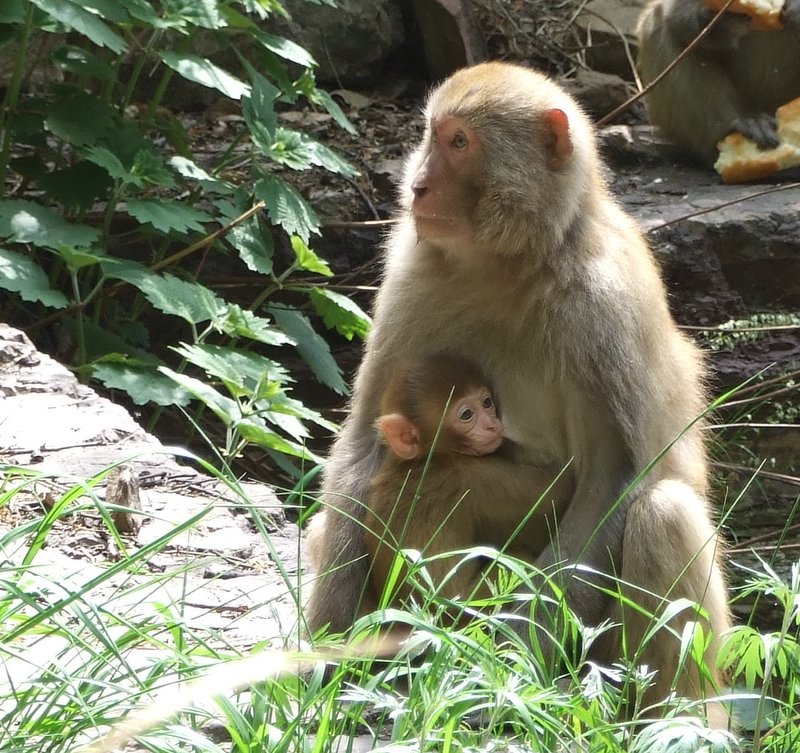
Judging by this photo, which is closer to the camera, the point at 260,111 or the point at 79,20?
the point at 79,20

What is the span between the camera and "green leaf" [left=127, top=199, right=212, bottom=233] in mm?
5668

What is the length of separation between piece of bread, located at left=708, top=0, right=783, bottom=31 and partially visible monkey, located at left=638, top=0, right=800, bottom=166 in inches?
2.7

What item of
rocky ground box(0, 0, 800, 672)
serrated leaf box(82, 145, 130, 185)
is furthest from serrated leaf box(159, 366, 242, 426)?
serrated leaf box(82, 145, 130, 185)

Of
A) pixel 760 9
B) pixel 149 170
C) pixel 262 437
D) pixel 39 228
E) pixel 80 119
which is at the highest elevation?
pixel 760 9

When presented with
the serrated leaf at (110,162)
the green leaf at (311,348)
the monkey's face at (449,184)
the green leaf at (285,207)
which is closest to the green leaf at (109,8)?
the serrated leaf at (110,162)

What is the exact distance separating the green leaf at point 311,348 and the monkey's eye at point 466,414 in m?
2.41

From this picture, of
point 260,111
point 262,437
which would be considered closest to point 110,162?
point 260,111

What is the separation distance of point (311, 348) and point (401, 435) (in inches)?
106

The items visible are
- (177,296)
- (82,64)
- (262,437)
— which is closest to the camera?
(262,437)

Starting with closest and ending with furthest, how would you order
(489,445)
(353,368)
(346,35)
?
(489,445), (353,368), (346,35)

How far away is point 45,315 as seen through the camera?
270 inches

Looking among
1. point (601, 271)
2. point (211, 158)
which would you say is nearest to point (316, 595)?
point (601, 271)

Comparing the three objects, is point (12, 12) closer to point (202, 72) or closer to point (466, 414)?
point (202, 72)

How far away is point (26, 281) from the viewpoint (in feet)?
18.5
